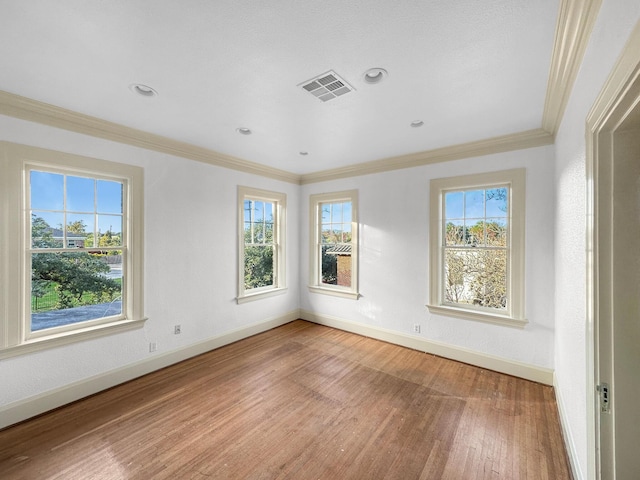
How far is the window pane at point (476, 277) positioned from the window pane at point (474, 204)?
1.47 feet

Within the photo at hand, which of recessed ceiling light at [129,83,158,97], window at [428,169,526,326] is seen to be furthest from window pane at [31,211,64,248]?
window at [428,169,526,326]

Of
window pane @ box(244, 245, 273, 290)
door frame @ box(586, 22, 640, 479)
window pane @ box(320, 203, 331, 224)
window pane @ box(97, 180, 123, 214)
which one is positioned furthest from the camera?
window pane @ box(320, 203, 331, 224)

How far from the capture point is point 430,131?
2.96 meters

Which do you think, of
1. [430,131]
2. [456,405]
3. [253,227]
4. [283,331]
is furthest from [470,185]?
[283,331]

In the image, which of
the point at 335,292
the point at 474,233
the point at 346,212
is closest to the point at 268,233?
the point at 346,212

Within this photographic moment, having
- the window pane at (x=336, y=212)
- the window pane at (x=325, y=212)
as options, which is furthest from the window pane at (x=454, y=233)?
the window pane at (x=325, y=212)

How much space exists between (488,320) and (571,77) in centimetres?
248

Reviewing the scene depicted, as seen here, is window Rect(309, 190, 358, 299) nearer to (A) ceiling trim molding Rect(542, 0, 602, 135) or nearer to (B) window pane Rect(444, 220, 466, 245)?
(B) window pane Rect(444, 220, 466, 245)

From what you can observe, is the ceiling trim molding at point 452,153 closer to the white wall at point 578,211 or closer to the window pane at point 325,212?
the window pane at point 325,212

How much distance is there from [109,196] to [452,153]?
3.96 metres

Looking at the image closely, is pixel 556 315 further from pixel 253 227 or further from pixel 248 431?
pixel 253 227

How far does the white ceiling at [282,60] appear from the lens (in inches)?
55.4

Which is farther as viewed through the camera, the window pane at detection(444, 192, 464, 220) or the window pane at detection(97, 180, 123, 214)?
the window pane at detection(444, 192, 464, 220)

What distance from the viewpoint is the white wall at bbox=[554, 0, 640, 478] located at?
3.73 feet
